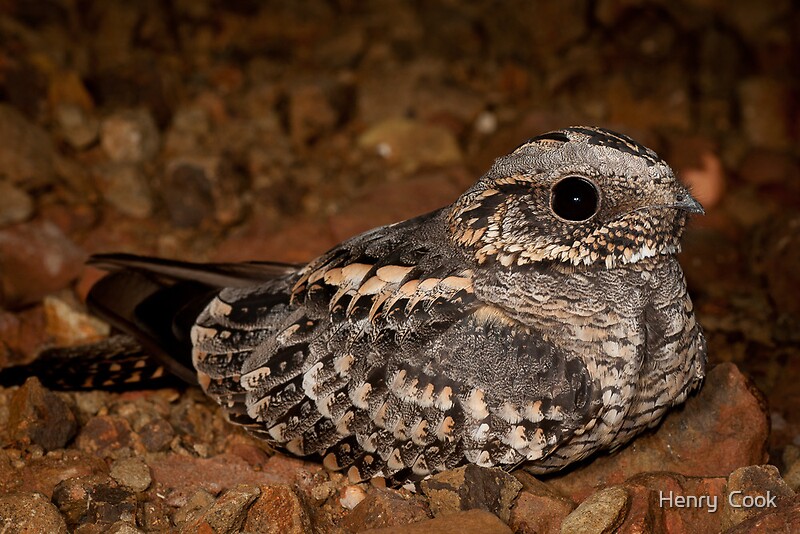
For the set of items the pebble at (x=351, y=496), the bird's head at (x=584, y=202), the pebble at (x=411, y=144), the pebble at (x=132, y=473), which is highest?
the pebble at (x=411, y=144)

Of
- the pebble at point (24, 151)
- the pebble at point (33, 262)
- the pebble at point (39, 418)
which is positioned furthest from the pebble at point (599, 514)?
the pebble at point (24, 151)

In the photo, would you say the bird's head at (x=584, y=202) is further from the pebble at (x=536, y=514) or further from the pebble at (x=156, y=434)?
the pebble at (x=156, y=434)

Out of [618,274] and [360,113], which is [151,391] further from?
[360,113]

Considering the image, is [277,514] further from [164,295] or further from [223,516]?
[164,295]

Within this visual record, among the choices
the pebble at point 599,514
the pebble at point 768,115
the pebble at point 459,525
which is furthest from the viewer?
the pebble at point 768,115

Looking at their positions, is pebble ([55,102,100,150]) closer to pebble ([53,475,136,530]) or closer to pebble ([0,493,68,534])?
pebble ([53,475,136,530])

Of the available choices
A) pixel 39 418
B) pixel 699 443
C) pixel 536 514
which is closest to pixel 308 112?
pixel 39 418

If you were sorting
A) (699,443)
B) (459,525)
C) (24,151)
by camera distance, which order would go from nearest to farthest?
(459,525)
(699,443)
(24,151)

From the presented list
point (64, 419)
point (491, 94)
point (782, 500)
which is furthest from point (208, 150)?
point (782, 500)
